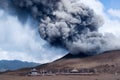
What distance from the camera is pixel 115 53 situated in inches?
5202

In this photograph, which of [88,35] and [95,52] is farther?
[95,52]

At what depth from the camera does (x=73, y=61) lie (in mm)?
128375

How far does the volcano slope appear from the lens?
117 m

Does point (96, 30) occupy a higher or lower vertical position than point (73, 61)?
higher

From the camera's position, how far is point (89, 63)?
12375 cm

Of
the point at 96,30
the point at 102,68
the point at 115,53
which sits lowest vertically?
the point at 102,68

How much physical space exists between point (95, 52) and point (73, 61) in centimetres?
1262

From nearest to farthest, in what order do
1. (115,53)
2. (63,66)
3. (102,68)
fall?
(102,68) → (63,66) → (115,53)

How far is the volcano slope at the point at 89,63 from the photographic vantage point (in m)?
117

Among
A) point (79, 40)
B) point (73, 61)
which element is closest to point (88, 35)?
point (79, 40)

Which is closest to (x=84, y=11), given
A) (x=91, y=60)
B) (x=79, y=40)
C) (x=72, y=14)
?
(x=72, y=14)

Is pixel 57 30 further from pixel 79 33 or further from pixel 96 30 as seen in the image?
pixel 96 30

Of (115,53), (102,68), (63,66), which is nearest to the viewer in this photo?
(102,68)

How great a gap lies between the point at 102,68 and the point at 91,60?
1254 cm
